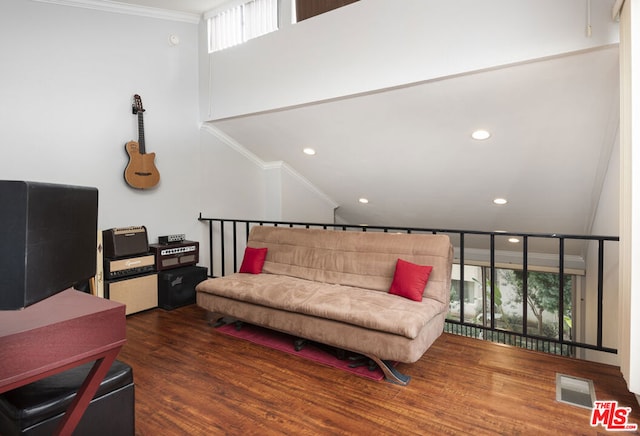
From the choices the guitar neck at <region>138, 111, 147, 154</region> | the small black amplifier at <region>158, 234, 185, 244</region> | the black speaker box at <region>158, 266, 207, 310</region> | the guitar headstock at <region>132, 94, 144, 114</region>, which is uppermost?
the guitar headstock at <region>132, 94, 144, 114</region>

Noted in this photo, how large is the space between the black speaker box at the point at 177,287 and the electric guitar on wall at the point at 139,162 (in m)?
0.97

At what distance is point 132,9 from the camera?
3758 millimetres

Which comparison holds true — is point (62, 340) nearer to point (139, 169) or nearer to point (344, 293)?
point (344, 293)

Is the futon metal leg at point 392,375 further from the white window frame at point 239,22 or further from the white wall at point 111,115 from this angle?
the white window frame at point 239,22

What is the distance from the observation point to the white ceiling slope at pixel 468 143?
8.95 feet

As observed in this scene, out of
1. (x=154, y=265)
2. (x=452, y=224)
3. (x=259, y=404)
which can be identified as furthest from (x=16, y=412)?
(x=452, y=224)

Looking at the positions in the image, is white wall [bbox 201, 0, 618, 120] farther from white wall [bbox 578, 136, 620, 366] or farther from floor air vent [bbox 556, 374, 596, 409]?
floor air vent [bbox 556, 374, 596, 409]

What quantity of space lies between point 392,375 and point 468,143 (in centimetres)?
233

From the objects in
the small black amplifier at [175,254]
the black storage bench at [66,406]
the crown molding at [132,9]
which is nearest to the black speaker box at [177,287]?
the small black amplifier at [175,254]

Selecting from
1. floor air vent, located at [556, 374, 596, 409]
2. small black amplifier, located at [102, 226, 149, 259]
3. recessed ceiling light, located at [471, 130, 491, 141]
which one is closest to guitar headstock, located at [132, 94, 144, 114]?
small black amplifier, located at [102, 226, 149, 259]

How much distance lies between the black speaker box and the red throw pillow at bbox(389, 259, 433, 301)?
2284 millimetres

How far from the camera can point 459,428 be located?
Result: 5.90 feet

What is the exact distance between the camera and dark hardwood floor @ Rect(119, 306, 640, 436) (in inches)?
71.9

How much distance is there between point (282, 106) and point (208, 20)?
64.3 inches
